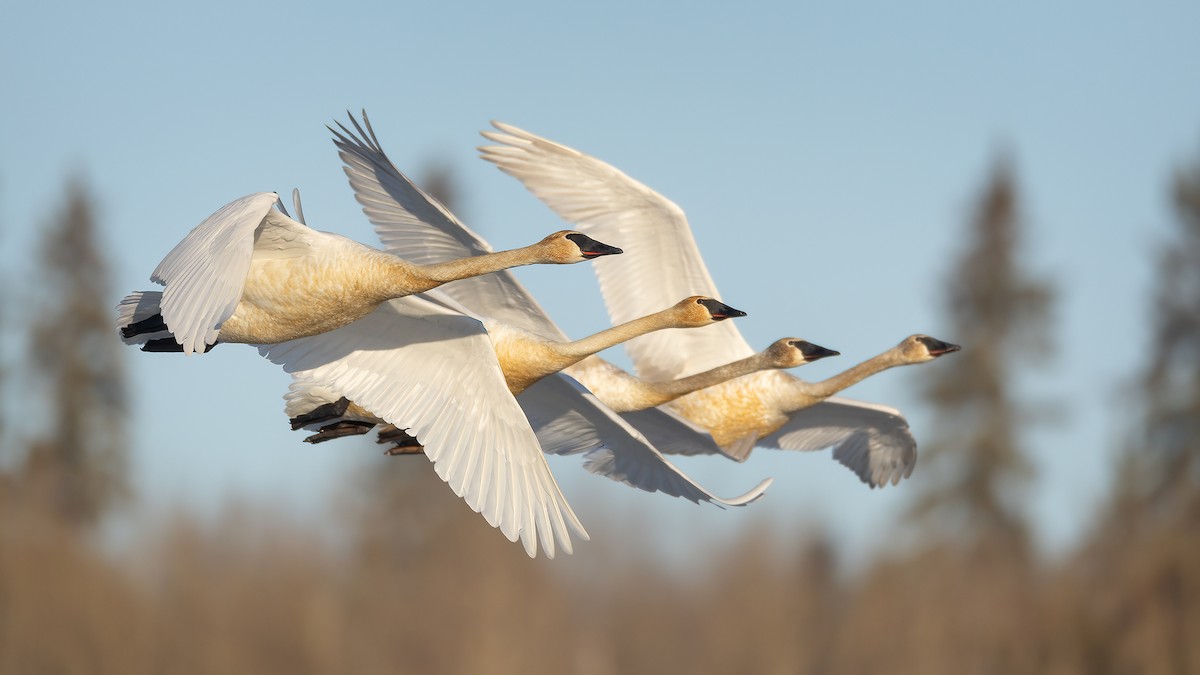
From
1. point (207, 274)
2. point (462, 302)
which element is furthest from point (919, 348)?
point (207, 274)

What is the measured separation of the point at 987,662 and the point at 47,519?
12.0 m

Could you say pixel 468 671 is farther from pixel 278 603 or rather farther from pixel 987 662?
pixel 987 662

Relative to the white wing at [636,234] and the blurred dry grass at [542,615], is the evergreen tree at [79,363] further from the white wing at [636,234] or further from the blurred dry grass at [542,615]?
the white wing at [636,234]

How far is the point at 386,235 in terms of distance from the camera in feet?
34.1

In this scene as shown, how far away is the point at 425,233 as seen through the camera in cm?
1038

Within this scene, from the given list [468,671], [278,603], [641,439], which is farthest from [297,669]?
[641,439]

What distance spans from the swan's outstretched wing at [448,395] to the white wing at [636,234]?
133 inches

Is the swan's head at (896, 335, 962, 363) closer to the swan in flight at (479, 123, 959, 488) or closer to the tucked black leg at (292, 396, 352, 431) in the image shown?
the swan in flight at (479, 123, 959, 488)

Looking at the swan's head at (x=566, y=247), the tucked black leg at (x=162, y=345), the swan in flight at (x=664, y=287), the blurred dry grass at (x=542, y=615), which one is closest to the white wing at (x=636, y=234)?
the swan in flight at (x=664, y=287)

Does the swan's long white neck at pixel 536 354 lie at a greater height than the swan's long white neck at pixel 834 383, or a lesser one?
greater

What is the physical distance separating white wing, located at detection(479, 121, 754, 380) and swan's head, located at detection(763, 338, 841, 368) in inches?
51.3

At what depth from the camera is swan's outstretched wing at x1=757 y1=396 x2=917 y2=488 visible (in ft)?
40.9

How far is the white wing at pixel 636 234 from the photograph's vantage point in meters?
12.2

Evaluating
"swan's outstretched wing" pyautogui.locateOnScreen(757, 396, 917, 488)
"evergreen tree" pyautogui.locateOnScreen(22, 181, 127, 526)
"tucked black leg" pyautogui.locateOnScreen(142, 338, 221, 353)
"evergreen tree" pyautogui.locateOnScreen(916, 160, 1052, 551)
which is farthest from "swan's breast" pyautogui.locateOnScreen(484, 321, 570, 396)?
"evergreen tree" pyautogui.locateOnScreen(22, 181, 127, 526)
